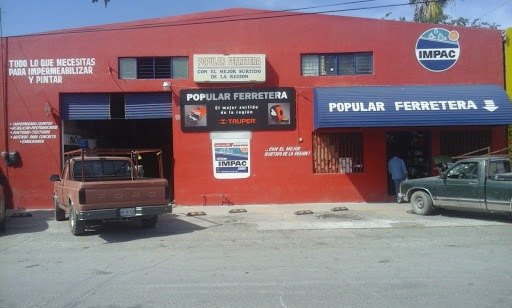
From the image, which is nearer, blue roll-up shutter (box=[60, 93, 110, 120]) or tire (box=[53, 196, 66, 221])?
tire (box=[53, 196, 66, 221])

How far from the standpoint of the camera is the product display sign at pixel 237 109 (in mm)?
14484

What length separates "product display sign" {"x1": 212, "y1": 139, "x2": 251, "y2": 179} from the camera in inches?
572

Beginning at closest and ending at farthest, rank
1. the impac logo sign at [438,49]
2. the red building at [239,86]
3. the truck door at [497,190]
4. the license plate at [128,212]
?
the license plate at [128,212]
the truck door at [497,190]
the red building at [239,86]
the impac logo sign at [438,49]

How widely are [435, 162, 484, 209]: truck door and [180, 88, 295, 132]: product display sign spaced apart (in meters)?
5.45

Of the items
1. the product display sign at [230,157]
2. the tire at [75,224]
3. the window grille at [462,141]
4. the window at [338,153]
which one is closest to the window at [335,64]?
the window at [338,153]

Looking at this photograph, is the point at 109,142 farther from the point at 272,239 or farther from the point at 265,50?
the point at 272,239

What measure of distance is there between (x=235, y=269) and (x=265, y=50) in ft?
32.1

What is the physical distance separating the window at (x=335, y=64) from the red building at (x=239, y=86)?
4 centimetres

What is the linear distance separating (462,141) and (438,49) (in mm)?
3457

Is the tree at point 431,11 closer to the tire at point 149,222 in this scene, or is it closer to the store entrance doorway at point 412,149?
the store entrance doorway at point 412,149

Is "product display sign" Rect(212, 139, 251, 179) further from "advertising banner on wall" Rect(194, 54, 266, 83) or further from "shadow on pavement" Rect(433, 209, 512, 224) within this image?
"shadow on pavement" Rect(433, 209, 512, 224)

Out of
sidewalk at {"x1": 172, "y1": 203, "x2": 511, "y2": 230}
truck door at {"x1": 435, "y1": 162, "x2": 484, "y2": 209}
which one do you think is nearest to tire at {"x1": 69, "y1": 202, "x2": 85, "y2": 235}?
sidewalk at {"x1": 172, "y1": 203, "x2": 511, "y2": 230}

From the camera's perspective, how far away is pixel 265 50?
14.6m

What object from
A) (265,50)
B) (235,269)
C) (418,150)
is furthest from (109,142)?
(235,269)
